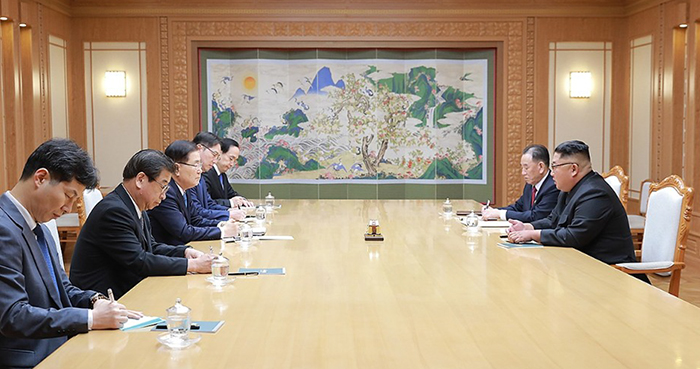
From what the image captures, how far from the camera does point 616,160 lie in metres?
8.70

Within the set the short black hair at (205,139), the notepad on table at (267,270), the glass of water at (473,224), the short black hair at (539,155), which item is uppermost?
the short black hair at (205,139)

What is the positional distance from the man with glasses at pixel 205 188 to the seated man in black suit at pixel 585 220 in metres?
2.25

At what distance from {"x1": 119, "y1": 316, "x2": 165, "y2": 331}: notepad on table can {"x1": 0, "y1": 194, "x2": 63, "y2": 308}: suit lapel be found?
297 millimetres

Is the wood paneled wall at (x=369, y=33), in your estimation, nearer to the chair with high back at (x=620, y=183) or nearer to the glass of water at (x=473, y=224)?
the chair with high back at (x=620, y=183)

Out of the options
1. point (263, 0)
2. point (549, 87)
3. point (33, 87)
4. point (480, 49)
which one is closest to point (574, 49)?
point (549, 87)

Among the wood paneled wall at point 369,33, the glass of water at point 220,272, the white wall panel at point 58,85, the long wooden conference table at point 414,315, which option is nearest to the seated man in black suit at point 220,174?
the wood paneled wall at point 369,33

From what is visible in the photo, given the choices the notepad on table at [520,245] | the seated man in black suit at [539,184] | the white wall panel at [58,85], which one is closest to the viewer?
the notepad on table at [520,245]

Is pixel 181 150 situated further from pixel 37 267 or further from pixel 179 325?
pixel 179 325

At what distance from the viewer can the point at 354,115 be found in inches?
350

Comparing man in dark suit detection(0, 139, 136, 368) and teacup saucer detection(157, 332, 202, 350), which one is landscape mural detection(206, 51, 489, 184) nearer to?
man in dark suit detection(0, 139, 136, 368)

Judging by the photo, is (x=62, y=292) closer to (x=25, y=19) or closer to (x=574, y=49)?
(x=25, y=19)

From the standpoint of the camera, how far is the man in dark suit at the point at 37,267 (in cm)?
223

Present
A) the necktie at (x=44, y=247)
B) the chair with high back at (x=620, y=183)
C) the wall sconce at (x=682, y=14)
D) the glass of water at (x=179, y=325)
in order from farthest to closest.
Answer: the wall sconce at (x=682, y=14), the chair with high back at (x=620, y=183), the necktie at (x=44, y=247), the glass of water at (x=179, y=325)

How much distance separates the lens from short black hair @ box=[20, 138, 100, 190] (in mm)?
2350
